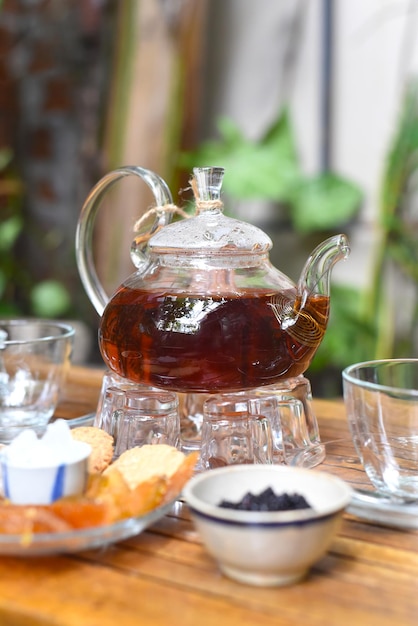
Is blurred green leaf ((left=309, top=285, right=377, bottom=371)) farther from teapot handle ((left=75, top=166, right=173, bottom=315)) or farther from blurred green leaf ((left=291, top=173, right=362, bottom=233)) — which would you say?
teapot handle ((left=75, top=166, right=173, bottom=315))

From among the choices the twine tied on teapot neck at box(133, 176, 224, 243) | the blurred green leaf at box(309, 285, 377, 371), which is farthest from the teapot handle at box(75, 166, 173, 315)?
the blurred green leaf at box(309, 285, 377, 371)

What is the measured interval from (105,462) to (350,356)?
1637 mm

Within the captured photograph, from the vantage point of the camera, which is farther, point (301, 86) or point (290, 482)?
point (301, 86)

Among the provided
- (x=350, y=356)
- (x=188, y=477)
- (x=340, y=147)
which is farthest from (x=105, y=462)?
(x=340, y=147)

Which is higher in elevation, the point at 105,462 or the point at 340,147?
the point at 340,147

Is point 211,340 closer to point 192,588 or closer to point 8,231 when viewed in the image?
point 192,588

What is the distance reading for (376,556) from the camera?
714mm

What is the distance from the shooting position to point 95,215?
109cm

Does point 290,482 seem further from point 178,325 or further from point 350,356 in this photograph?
point 350,356

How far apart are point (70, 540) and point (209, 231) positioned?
42 cm

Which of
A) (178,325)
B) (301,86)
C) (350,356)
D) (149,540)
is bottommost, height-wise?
(350,356)

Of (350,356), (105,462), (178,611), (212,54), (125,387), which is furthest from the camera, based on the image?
(212,54)

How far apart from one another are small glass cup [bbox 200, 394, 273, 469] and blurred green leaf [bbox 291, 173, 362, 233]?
163 centimetres

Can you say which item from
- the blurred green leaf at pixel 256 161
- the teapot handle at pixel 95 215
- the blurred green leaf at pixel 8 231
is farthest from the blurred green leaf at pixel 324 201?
the teapot handle at pixel 95 215
